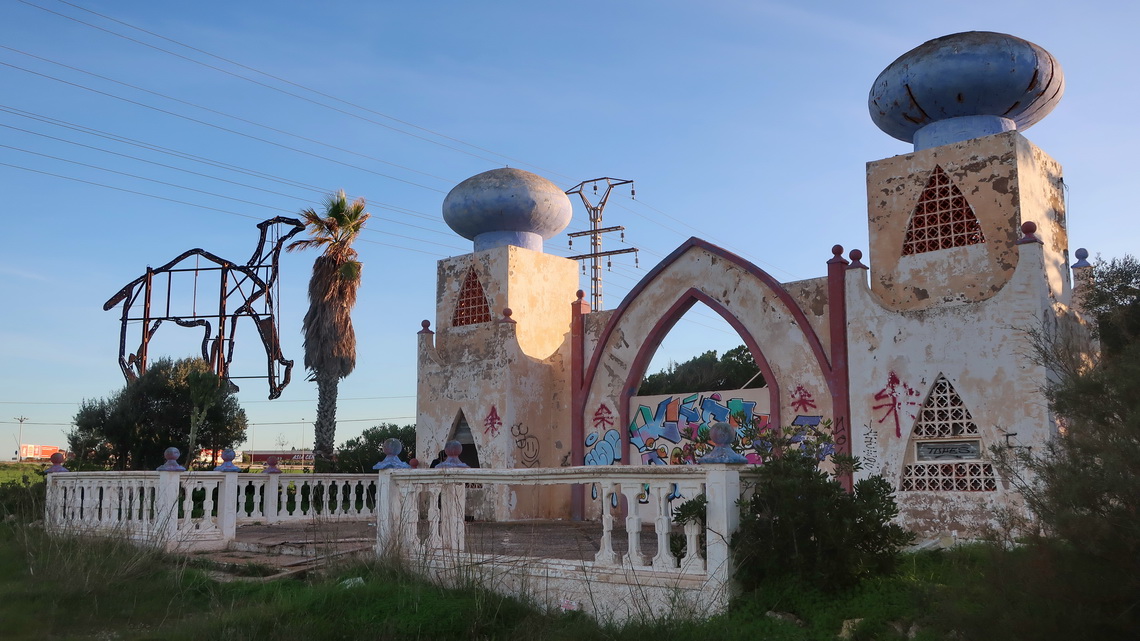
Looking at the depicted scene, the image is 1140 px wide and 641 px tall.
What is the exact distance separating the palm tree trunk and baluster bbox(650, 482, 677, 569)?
1620 cm

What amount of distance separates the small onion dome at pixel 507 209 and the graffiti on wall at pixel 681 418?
4.20 m

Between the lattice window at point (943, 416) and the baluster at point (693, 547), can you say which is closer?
the baluster at point (693, 547)

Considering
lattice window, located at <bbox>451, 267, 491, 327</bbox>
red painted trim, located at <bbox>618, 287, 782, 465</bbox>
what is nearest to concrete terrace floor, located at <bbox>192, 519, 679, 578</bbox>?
red painted trim, located at <bbox>618, 287, 782, 465</bbox>

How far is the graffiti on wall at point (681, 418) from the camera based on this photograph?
51.1ft

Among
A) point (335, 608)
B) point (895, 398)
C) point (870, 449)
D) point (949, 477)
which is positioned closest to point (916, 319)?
point (895, 398)

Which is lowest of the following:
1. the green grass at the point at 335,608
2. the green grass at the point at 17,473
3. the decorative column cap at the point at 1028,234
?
the green grass at the point at 335,608

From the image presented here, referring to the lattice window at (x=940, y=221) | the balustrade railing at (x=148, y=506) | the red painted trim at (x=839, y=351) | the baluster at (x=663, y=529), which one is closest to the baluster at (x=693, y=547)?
the baluster at (x=663, y=529)

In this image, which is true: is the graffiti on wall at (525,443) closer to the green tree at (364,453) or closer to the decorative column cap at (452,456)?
the green tree at (364,453)

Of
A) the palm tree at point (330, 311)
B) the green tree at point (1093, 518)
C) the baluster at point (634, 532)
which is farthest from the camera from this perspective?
the palm tree at point (330, 311)

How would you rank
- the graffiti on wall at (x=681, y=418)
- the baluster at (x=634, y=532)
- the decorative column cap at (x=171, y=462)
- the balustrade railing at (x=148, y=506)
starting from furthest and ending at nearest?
1. the graffiti on wall at (x=681, y=418)
2. the decorative column cap at (x=171, y=462)
3. the balustrade railing at (x=148, y=506)
4. the baluster at (x=634, y=532)

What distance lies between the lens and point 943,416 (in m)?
13.0

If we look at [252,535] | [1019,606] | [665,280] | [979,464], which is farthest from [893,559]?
[665,280]

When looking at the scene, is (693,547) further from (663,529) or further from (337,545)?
(337,545)

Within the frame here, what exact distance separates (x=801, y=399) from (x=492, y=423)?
5841 mm
